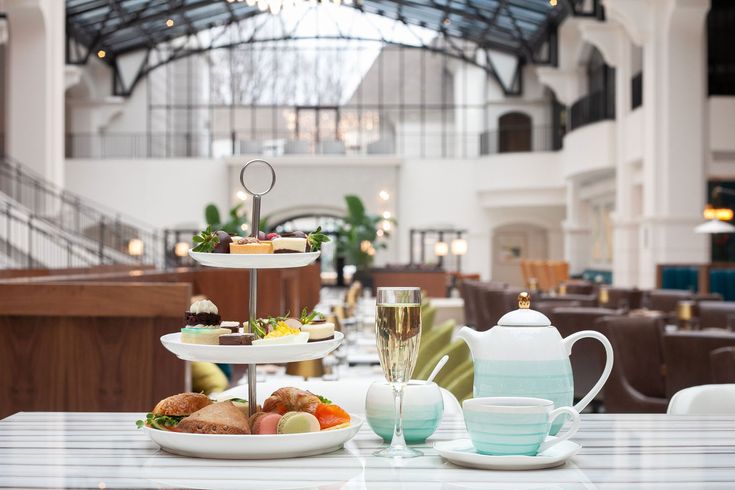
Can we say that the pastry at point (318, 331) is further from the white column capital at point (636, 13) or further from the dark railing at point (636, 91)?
the dark railing at point (636, 91)

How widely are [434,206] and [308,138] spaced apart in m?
3.67

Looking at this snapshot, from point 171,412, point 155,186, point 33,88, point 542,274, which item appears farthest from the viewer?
point 155,186

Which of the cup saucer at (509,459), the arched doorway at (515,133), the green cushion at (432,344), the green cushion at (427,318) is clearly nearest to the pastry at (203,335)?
the cup saucer at (509,459)

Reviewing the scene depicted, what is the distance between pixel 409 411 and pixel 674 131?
43.5 ft

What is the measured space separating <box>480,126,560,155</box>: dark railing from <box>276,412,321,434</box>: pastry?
23155 mm

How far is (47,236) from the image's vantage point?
13.7m

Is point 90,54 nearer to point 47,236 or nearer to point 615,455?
point 47,236

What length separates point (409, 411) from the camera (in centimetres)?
151

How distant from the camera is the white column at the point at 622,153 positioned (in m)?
16.4

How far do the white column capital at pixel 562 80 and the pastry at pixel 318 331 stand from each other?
20.9 metres

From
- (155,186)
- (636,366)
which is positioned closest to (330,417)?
(636,366)

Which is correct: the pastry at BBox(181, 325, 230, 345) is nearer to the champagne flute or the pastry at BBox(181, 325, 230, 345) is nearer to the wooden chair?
the champagne flute

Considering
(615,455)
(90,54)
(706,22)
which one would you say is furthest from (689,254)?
(90,54)

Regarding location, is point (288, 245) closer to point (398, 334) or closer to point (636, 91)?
point (398, 334)
